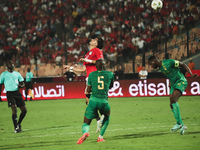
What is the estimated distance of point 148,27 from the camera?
27.7 m

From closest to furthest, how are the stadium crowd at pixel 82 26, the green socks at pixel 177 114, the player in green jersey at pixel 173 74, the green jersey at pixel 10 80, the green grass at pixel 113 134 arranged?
1. the green grass at pixel 113 134
2. the green socks at pixel 177 114
3. the player in green jersey at pixel 173 74
4. the green jersey at pixel 10 80
5. the stadium crowd at pixel 82 26

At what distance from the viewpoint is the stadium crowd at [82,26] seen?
26766 millimetres

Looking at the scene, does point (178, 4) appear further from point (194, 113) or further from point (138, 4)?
point (194, 113)

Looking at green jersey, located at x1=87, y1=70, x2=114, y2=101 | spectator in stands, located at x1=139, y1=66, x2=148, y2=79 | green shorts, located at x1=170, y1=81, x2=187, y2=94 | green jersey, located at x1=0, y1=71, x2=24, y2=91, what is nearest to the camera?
green jersey, located at x1=87, y1=70, x2=114, y2=101

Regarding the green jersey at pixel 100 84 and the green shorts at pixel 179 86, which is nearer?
the green jersey at pixel 100 84

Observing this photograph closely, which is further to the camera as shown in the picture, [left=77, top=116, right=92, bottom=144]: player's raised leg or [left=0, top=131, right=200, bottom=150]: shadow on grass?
[left=0, top=131, right=200, bottom=150]: shadow on grass

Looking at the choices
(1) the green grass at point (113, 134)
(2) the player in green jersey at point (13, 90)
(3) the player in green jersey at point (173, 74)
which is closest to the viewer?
(1) the green grass at point (113, 134)

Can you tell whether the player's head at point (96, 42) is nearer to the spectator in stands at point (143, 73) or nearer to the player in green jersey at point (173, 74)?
the player in green jersey at point (173, 74)

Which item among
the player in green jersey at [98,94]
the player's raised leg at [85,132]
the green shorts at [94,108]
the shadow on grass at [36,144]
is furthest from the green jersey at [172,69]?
the shadow on grass at [36,144]

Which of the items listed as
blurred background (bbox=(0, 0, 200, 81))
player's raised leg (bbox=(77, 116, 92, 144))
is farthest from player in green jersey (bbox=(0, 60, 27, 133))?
blurred background (bbox=(0, 0, 200, 81))

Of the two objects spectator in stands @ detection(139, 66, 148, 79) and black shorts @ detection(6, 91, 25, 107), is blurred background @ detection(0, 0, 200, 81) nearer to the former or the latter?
spectator in stands @ detection(139, 66, 148, 79)

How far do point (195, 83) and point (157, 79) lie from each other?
7.27 ft

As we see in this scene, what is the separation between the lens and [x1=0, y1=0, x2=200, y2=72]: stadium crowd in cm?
2677

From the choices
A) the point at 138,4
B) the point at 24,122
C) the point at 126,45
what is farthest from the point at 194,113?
the point at 138,4
